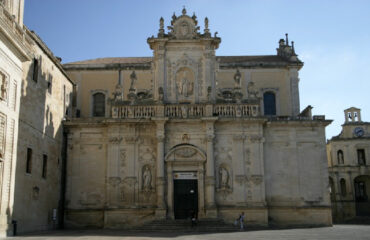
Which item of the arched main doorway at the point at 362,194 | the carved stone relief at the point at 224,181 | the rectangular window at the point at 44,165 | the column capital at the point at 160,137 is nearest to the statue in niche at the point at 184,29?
the column capital at the point at 160,137

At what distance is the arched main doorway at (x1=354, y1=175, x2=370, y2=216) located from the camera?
2072 inches

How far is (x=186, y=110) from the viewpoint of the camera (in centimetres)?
2981

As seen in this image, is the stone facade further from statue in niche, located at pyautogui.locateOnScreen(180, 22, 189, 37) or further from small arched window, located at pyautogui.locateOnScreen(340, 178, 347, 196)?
small arched window, located at pyautogui.locateOnScreen(340, 178, 347, 196)

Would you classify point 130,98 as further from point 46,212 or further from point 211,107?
point 46,212

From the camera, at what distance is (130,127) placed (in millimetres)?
29828

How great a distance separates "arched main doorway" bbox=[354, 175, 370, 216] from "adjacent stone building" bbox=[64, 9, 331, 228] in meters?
26.3

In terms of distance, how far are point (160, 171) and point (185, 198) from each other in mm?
2447

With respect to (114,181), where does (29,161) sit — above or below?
above

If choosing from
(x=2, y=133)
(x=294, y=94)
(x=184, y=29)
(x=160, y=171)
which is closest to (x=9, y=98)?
(x=2, y=133)

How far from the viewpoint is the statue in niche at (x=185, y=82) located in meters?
30.8

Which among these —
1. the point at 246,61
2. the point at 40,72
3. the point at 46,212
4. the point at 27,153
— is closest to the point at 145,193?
the point at 46,212

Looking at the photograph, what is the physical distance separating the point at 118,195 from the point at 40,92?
8332mm

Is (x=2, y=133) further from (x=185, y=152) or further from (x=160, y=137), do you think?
(x=185, y=152)

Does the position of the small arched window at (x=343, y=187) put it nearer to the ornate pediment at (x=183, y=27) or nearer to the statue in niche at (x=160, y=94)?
the ornate pediment at (x=183, y=27)
